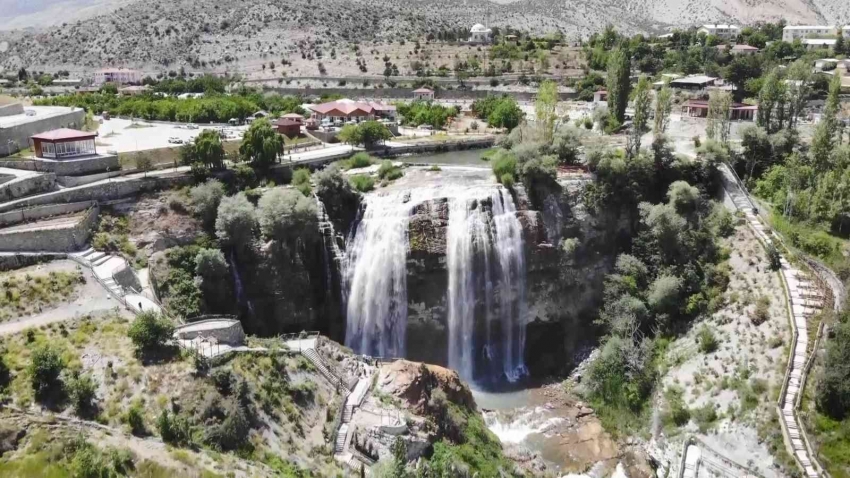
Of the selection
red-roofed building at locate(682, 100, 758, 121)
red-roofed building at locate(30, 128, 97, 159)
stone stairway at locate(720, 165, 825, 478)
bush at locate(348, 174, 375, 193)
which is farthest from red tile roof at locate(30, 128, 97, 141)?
red-roofed building at locate(682, 100, 758, 121)

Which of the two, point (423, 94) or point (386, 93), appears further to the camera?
point (386, 93)

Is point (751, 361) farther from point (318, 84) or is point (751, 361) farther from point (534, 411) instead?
point (318, 84)

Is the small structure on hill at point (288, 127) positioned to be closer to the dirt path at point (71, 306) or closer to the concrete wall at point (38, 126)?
the concrete wall at point (38, 126)

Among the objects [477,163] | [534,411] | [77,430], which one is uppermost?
[477,163]

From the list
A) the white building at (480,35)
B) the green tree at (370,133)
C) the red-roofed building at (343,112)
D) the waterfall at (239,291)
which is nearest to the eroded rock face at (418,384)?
the waterfall at (239,291)

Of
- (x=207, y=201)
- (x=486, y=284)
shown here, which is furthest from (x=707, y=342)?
(x=207, y=201)

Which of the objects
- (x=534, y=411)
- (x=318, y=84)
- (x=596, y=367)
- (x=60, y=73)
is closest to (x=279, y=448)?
(x=534, y=411)

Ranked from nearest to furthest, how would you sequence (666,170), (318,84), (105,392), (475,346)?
(105,392)
(475,346)
(666,170)
(318,84)

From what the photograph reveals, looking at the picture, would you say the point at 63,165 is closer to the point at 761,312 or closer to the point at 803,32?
the point at 761,312
